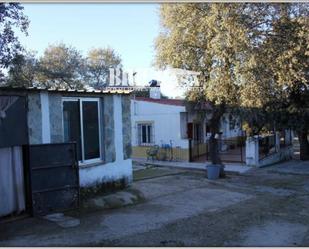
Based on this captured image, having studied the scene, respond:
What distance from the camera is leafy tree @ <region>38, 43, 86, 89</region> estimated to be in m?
46.2

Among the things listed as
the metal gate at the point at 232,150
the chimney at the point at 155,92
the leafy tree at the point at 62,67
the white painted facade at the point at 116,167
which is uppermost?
the leafy tree at the point at 62,67

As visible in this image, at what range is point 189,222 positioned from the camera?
366 inches

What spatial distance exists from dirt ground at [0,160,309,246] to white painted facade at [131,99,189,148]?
936 centimetres

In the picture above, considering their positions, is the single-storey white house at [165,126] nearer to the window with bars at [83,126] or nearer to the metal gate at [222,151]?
the metal gate at [222,151]

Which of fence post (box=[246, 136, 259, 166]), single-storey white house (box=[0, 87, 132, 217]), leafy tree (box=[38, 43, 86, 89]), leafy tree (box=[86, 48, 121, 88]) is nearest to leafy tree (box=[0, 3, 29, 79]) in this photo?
single-storey white house (box=[0, 87, 132, 217])

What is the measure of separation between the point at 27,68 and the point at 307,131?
2938 cm

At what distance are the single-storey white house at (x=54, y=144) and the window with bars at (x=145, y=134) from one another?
1330cm

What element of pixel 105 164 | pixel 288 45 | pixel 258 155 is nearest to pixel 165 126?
pixel 258 155

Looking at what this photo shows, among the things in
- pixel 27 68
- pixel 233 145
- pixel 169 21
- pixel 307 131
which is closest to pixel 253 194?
pixel 169 21

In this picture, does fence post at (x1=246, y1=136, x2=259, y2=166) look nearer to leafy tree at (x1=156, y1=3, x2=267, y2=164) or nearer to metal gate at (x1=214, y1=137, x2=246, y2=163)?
metal gate at (x1=214, y1=137, x2=246, y2=163)

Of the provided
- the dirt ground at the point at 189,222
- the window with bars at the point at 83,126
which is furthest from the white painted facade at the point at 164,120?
the window with bars at the point at 83,126

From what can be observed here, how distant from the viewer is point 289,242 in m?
7.98

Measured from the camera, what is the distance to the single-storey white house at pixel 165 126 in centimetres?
2423

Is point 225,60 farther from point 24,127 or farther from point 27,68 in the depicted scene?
point 27,68
